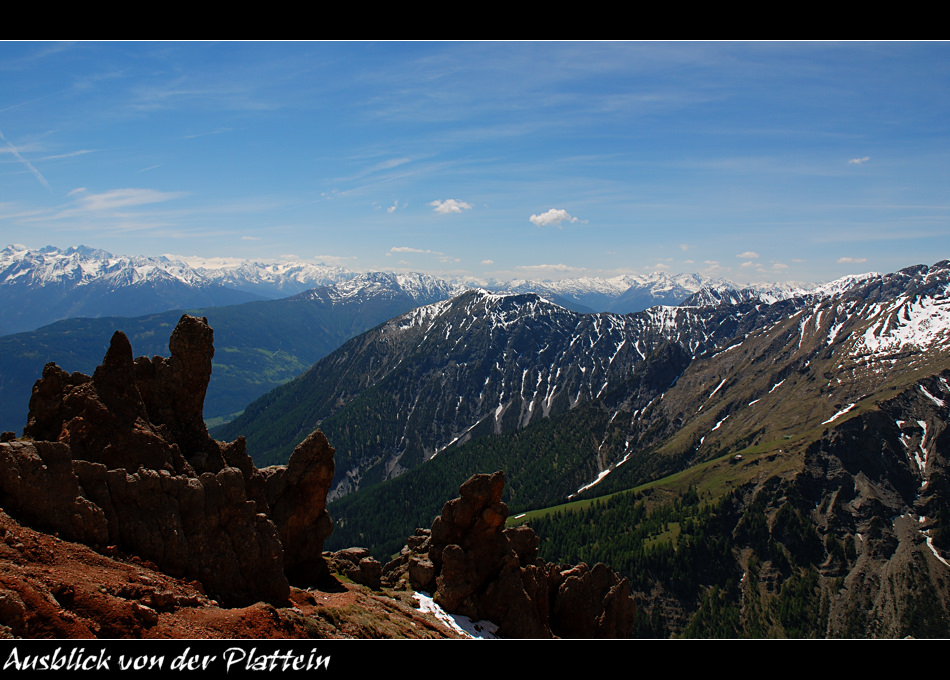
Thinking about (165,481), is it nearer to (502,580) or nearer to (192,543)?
(192,543)

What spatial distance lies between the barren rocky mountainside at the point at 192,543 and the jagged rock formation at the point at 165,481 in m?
0.09

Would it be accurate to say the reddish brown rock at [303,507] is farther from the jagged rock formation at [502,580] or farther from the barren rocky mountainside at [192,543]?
the jagged rock formation at [502,580]

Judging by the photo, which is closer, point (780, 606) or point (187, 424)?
point (187, 424)

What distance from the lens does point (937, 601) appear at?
18462 cm

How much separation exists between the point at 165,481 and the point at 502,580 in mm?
35791

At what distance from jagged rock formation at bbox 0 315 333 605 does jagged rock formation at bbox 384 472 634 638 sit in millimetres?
14207

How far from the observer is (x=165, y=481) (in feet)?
104

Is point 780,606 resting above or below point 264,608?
below

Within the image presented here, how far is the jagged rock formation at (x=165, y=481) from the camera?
2669 cm

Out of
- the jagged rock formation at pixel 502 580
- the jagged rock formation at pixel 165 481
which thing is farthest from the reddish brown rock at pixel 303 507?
the jagged rock formation at pixel 502 580

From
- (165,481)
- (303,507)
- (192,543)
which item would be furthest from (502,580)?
(165,481)
